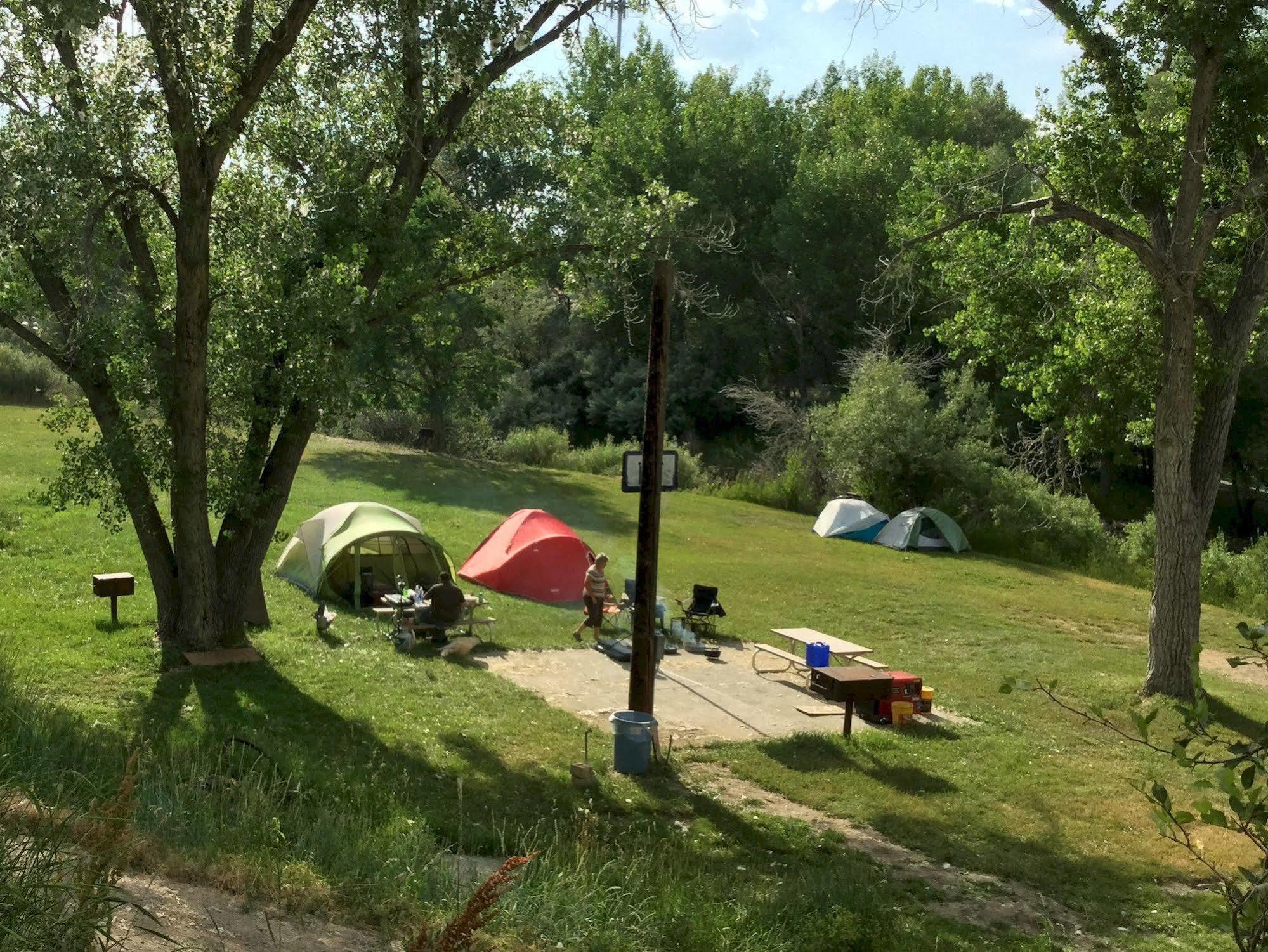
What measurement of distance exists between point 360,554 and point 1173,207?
12369 millimetres

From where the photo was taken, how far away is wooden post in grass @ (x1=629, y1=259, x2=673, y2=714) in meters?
11.2

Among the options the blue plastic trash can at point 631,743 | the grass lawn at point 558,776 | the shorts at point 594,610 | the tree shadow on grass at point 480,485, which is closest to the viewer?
the grass lawn at point 558,776

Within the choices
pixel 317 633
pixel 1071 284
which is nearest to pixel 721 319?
pixel 1071 284

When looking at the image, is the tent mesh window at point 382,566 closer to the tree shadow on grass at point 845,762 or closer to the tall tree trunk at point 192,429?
the tall tree trunk at point 192,429

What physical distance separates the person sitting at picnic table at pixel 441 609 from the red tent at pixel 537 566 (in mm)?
3873

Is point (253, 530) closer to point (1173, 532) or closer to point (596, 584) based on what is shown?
point (596, 584)

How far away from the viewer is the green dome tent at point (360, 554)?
1753 cm

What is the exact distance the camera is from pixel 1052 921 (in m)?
8.05

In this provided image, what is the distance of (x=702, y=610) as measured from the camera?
17719 millimetres

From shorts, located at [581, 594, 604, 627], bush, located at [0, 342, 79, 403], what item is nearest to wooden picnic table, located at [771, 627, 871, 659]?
shorts, located at [581, 594, 604, 627]

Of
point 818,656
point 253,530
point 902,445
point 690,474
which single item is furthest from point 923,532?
point 253,530

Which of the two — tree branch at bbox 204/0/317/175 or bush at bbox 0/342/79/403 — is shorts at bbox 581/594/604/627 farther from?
bush at bbox 0/342/79/403

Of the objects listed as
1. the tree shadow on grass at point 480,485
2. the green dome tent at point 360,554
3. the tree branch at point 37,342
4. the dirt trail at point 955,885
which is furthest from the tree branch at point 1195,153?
the tree shadow on grass at point 480,485

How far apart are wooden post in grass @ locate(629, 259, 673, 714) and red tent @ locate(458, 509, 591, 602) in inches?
313
